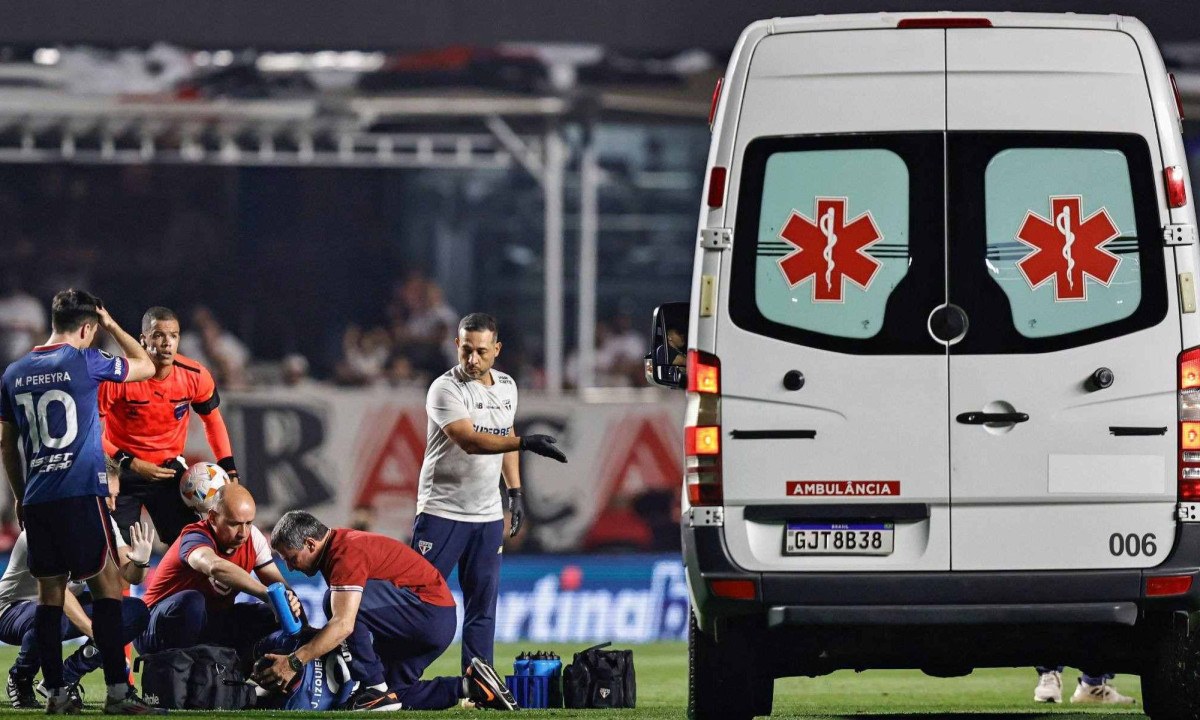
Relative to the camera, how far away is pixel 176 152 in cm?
1745

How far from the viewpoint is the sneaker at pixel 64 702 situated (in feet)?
27.3

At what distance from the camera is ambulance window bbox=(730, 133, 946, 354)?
6664 millimetres

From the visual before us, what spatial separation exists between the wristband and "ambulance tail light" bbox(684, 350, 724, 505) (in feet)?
15.3

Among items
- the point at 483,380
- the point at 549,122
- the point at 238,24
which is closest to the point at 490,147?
the point at 549,122

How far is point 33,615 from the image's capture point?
948 centimetres

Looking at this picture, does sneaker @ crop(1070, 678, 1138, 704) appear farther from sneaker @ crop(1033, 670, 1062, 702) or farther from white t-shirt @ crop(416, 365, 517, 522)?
white t-shirt @ crop(416, 365, 517, 522)

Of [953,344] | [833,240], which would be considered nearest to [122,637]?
[833,240]

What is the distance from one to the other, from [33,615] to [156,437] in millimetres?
1447

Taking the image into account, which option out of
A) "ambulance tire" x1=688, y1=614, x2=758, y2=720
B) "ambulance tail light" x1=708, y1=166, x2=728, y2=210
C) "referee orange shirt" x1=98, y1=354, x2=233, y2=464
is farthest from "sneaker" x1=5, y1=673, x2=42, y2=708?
"ambulance tail light" x1=708, y1=166, x2=728, y2=210

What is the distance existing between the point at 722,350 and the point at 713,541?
0.62 metres

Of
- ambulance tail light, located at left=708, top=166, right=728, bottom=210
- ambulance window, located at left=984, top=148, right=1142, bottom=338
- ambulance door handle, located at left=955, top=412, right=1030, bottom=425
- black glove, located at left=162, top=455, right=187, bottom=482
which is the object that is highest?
ambulance tail light, located at left=708, top=166, right=728, bottom=210

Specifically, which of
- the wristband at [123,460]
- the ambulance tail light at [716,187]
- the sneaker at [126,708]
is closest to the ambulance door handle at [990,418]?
the ambulance tail light at [716,187]

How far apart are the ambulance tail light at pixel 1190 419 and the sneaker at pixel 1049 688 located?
3867 mm

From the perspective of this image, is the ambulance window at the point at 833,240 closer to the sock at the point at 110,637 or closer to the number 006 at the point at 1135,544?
the number 006 at the point at 1135,544
